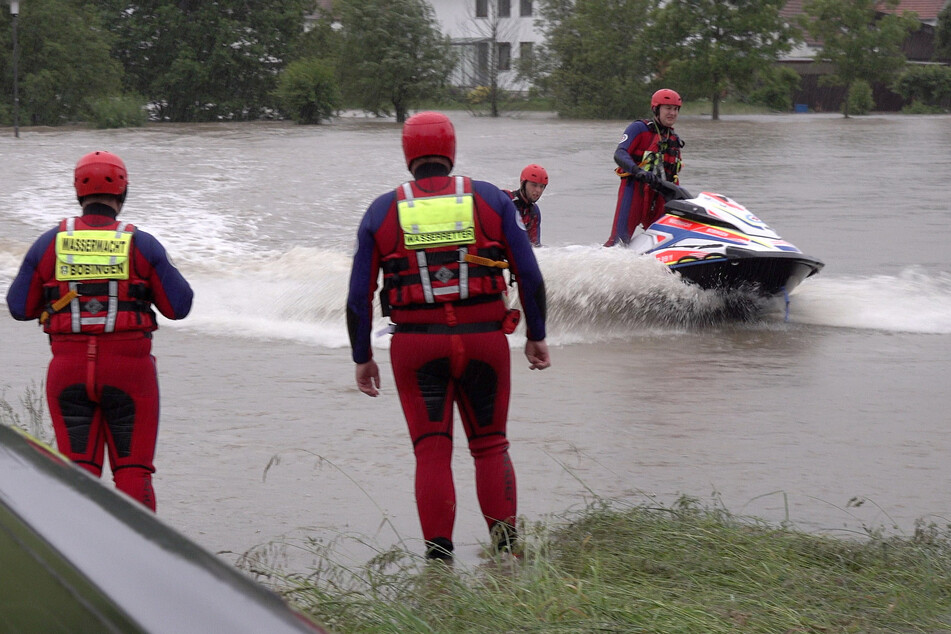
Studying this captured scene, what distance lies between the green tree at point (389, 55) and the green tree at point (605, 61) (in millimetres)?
5042

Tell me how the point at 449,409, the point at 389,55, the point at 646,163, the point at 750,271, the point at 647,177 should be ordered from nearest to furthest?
1. the point at 449,409
2. the point at 750,271
3. the point at 647,177
4. the point at 646,163
5. the point at 389,55

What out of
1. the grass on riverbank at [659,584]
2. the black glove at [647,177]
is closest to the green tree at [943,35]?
the black glove at [647,177]

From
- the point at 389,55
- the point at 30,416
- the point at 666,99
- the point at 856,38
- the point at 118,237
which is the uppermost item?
the point at 856,38

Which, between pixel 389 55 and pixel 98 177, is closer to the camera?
pixel 98 177

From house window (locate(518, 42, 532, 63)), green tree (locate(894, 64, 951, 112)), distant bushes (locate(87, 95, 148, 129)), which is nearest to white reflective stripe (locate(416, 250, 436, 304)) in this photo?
distant bushes (locate(87, 95, 148, 129))

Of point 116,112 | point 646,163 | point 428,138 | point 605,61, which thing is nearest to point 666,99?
point 646,163

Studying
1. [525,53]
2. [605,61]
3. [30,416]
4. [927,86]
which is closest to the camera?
[30,416]

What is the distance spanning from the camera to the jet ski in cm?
970

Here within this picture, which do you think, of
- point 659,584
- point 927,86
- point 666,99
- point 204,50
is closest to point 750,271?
point 666,99

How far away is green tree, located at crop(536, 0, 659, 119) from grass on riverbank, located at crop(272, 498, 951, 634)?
44.3 meters

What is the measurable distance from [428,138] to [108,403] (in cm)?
152

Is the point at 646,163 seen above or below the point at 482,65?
below

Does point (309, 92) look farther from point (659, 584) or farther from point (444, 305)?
point (659, 584)

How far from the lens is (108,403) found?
4.48m
